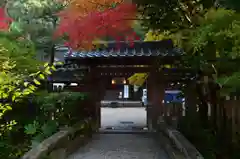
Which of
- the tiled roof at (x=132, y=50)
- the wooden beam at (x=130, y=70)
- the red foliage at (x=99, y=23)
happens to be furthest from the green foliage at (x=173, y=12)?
the wooden beam at (x=130, y=70)

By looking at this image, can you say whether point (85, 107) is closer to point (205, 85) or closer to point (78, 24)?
point (78, 24)

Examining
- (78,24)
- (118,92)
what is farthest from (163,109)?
(118,92)

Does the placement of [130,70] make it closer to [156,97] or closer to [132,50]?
[132,50]

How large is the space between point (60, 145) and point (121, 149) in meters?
1.92

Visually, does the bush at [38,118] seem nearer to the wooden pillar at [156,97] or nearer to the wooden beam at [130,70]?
the wooden beam at [130,70]

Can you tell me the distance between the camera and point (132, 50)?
1209cm

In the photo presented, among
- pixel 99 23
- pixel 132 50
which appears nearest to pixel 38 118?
pixel 99 23

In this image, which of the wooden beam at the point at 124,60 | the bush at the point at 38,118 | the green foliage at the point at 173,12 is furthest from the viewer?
the wooden beam at the point at 124,60

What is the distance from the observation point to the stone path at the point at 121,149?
26.3 feet

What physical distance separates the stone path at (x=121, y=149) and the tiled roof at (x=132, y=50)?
2624mm

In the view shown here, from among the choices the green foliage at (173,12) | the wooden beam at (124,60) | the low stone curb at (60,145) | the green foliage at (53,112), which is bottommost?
the low stone curb at (60,145)

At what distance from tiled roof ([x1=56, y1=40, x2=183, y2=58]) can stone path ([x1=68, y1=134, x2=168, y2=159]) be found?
8.61ft

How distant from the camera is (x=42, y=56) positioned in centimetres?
1881

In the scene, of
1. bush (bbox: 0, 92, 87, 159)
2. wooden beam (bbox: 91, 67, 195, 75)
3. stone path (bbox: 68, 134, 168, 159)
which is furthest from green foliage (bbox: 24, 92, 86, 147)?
wooden beam (bbox: 91, 67, 195, 75)
